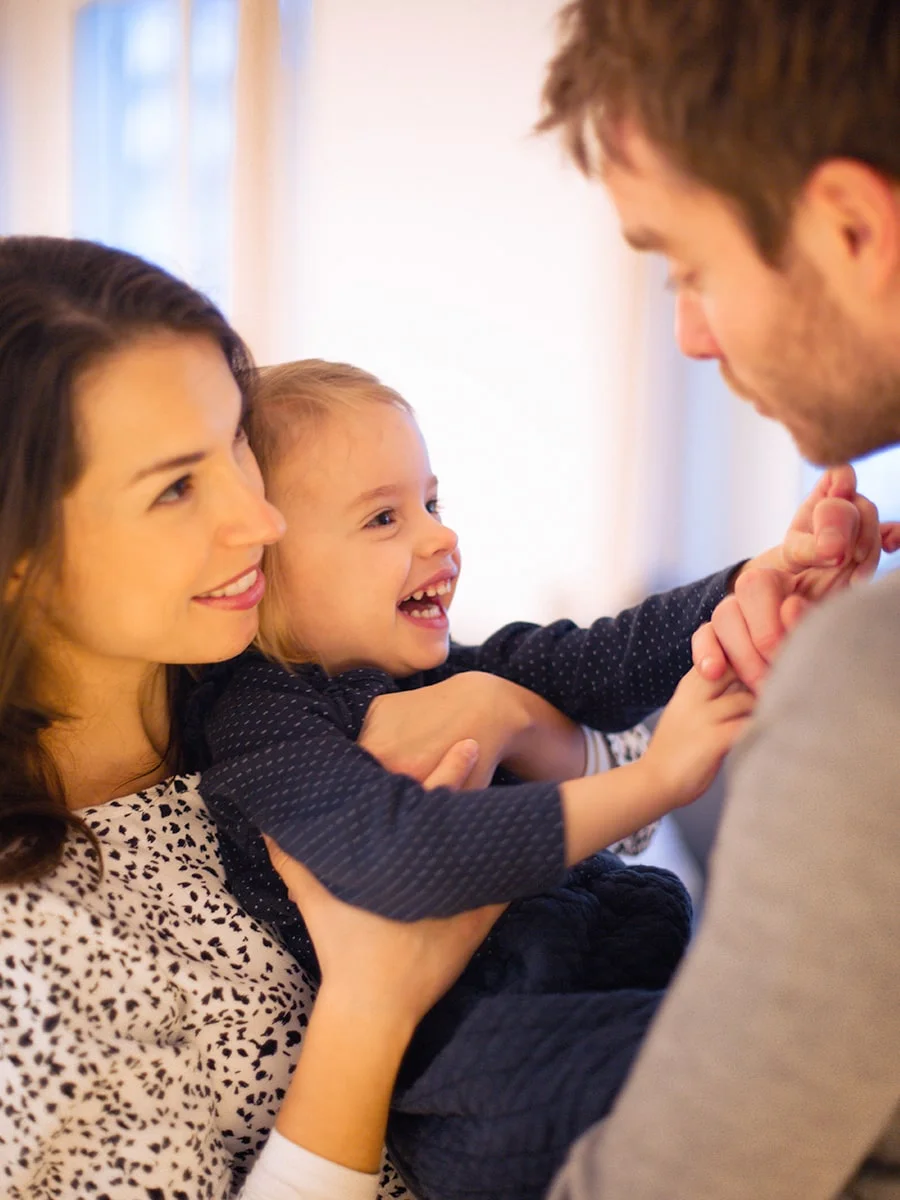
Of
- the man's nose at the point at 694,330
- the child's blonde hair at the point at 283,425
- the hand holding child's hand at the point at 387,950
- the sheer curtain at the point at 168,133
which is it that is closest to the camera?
the man's nose at the point at 694,330

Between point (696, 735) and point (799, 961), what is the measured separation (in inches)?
17.1

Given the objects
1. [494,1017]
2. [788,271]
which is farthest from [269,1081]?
[788,271]

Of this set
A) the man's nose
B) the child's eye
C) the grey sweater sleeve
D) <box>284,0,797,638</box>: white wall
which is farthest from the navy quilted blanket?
<box>284,0,797,638</box>: white wall

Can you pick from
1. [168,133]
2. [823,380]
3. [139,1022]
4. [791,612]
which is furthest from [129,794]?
[168,133]

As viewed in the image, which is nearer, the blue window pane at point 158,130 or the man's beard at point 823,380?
the man's beard at point 823,380

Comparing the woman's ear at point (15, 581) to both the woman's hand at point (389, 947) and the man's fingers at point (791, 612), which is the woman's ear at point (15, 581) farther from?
the man's fingers at point (791, 612)

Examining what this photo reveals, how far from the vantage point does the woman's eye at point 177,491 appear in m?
1.18

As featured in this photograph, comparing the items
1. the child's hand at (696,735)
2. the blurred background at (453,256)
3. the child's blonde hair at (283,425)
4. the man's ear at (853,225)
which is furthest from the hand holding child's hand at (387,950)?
the blurred background at (453,256)

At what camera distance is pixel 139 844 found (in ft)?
4.07

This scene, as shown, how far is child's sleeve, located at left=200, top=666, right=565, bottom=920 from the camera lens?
1.08 meters

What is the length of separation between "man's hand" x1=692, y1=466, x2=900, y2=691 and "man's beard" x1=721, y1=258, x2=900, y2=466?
24 cm

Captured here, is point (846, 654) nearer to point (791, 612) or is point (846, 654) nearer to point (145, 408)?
point (791, 612)

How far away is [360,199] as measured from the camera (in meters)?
2.50

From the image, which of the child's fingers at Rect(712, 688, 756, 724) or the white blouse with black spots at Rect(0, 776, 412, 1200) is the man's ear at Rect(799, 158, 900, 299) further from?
the white blouse with black spots at Rect(0, 776, 412, 1200)
